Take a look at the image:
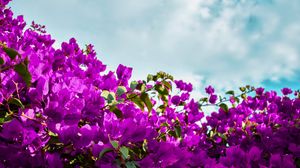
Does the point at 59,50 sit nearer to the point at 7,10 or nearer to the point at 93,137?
the point at 93,137

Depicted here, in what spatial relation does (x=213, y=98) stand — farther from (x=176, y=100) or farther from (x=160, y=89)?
(x=160, y=89)

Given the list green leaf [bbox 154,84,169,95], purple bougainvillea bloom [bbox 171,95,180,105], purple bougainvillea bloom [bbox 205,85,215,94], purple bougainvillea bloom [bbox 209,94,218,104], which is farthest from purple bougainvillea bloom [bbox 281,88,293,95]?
green leaf [bbox 154,84,169,95]

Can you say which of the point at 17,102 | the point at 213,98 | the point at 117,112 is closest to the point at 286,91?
the point at 213,98

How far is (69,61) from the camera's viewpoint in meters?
2.23

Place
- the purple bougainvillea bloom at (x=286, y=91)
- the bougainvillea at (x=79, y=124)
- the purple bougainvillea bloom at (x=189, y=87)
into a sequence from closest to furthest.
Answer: the bougainvillea at (x=79, y=124)
the purple bougainvillea bloom at (x=189, y=87)
the purple bougainvillea bloom at (x=286, y=91)

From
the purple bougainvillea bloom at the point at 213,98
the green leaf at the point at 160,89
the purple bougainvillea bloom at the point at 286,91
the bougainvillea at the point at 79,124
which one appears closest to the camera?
the bougainvillea at the point at 79,124

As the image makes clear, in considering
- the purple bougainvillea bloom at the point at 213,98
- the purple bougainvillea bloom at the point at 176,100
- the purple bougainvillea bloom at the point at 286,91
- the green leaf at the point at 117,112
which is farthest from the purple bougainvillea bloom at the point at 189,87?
the green leaf at the point at 117,112

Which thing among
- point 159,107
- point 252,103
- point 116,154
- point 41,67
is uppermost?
point 252,103

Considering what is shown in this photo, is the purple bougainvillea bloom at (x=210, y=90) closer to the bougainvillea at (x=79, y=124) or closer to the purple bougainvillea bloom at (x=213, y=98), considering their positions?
the purple bougainvillea bloom at (x=213, y=98)

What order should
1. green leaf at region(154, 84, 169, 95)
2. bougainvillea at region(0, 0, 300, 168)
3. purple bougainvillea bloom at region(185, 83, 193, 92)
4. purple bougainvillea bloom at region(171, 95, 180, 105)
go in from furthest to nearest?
purple bougainvillea bloom at region(185, 83, 193, 92)
purple bougainvillea bloom at region(171, 95, 180, 105)
green leaf at region(154, 84, 169, 95)
bougainvillea at region(0, 0, 300, 168)

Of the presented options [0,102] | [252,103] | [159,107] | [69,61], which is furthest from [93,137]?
[252,103]

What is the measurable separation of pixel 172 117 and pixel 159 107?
39cm

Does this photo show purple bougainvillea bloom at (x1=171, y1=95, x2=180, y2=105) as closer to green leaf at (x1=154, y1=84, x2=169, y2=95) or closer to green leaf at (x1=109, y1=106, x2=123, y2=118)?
green leaf at (x1=154, y1=84, x2=169, y2=95)

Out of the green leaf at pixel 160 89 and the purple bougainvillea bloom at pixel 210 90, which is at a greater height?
the purple bougainvillea bloom at pixel 210 90
